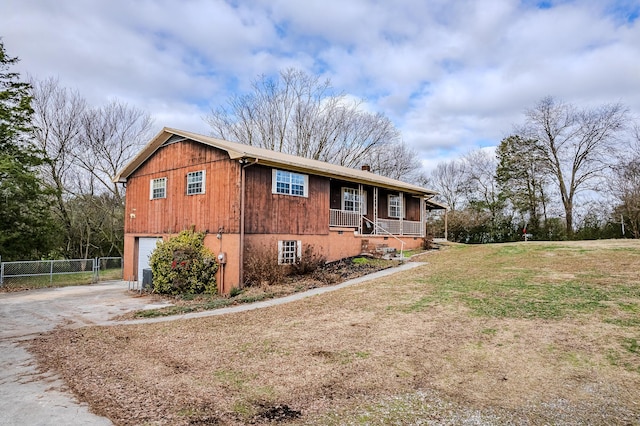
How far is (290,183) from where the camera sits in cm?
1526

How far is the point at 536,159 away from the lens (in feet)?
103

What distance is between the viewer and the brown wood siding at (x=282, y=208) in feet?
45.5

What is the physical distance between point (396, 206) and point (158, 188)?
13019mm

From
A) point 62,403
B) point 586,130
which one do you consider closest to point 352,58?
point 62,403

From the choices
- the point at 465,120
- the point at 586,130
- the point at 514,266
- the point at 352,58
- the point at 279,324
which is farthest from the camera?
the point at 465,120

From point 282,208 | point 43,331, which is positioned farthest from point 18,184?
point 282,208

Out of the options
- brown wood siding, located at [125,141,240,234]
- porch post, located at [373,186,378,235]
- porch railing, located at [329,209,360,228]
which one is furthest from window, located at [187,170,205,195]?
porch post, located at [373,186,378,235]

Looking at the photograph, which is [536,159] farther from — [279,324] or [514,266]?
[279,324]

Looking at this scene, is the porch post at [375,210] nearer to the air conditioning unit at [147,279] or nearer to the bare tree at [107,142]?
the air conditioning unit at [147,279]

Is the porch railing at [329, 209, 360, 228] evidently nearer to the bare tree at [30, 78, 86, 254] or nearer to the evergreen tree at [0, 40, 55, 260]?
the evergreen tree at [0, 40, 55, 260]

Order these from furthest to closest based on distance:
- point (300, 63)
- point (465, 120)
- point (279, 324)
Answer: point (465, 120) → point (300, 63) → point (279, 324)

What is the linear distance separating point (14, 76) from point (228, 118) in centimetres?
1708

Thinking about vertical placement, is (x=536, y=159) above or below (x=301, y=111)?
below

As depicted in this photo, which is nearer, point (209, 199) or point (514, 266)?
point (514, 266)
